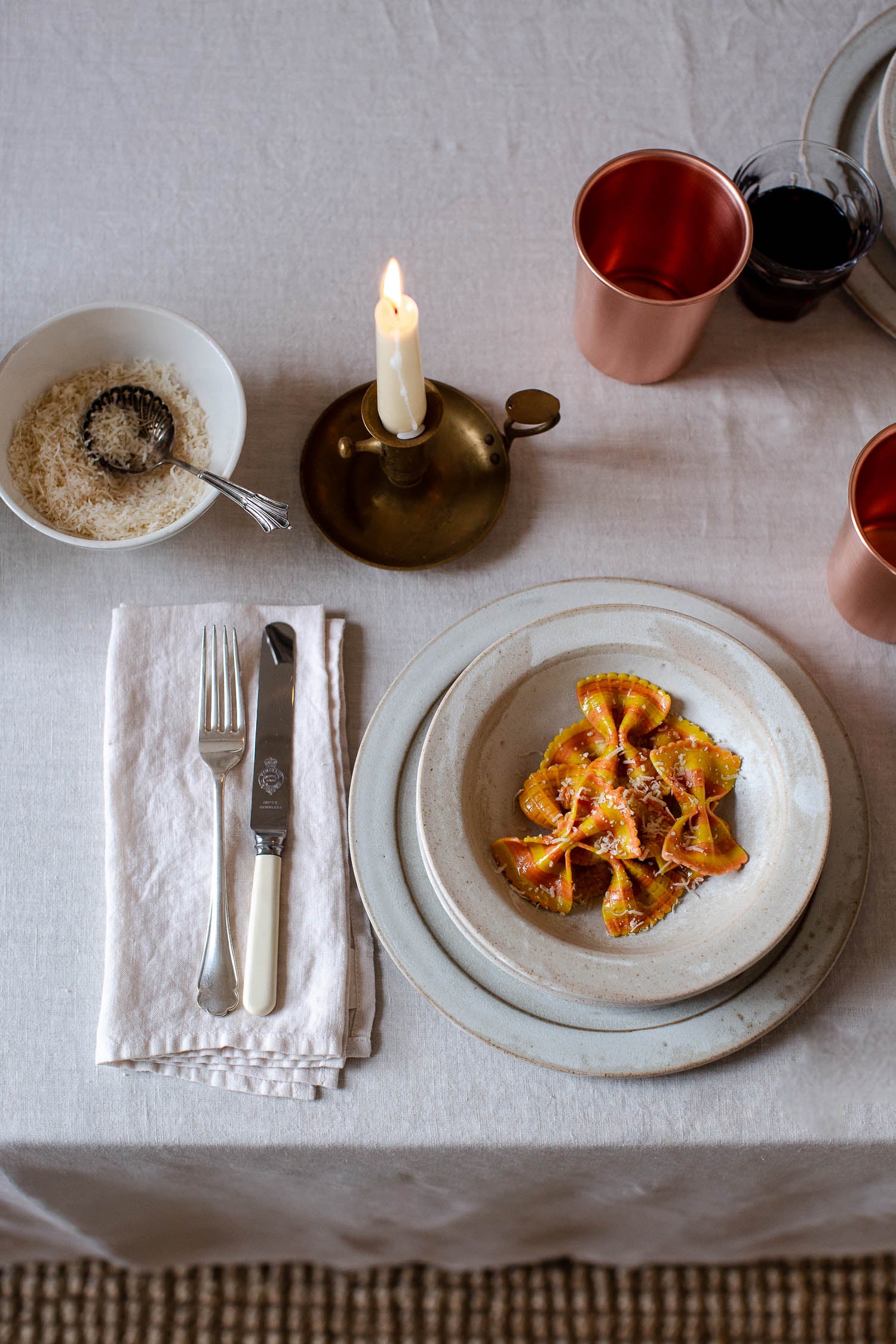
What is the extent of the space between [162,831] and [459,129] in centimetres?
Result: 65

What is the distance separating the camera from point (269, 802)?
67 cm

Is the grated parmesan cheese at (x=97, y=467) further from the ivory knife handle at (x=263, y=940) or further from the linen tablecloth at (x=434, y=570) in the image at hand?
the ivory knife handle at (x=263, y=940)

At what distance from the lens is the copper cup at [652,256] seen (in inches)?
28.3

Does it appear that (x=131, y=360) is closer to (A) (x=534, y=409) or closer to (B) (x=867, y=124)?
(A) (x=534, y=409)

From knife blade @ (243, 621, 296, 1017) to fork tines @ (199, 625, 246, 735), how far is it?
2cm

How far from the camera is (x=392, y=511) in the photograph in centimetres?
76

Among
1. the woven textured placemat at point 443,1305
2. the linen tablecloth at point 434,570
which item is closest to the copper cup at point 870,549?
the linen tablecloth at point 434,570

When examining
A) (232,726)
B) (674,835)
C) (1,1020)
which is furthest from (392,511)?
(1,1020)

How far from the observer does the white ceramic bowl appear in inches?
28.5

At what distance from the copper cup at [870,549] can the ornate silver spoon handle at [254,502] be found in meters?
0.39

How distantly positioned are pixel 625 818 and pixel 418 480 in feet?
1.01

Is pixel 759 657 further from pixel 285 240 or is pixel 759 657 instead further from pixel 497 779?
pixel 285 240

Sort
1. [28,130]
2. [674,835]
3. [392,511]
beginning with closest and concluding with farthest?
1. [674,835]
2. [392,511]
3. [28,130]

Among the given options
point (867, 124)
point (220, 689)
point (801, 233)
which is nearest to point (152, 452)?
point (220, 689)
